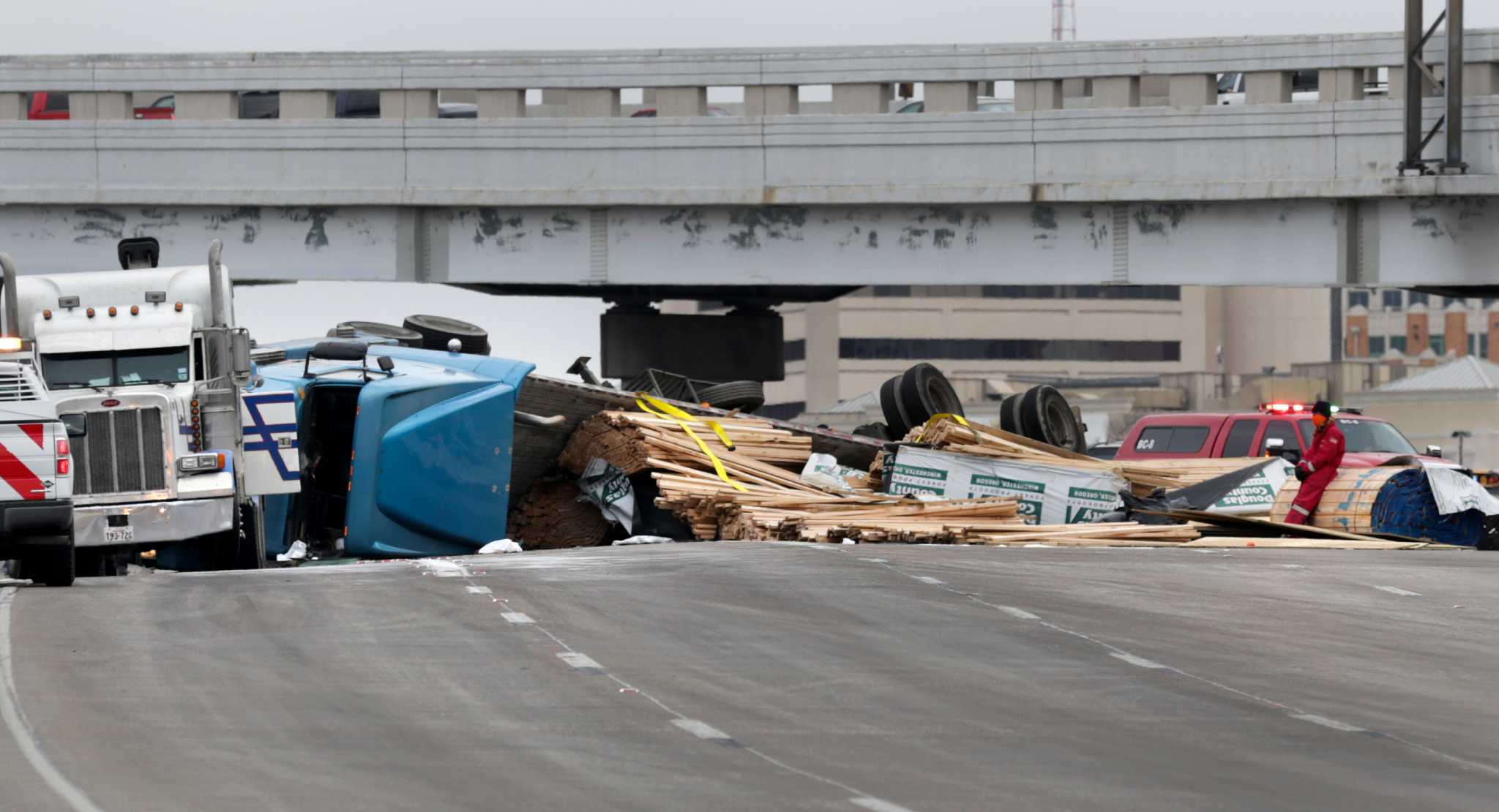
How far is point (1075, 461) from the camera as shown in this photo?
2716 cm

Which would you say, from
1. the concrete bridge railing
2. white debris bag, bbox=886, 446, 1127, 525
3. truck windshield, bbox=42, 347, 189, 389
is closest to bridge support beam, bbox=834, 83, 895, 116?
the concrete bridge railing

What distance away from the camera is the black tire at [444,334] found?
29891 millimetres

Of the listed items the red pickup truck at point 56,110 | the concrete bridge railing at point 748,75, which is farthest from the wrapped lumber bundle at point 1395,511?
the red pickup truck at point 56,110

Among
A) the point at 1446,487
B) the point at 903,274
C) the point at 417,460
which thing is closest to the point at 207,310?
the point at 417,460

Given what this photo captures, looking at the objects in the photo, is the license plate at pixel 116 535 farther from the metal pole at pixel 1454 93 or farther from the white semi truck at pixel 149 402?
the metal pole at pixel 1454 93

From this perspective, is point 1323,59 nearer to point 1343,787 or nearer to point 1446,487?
point 1446,487

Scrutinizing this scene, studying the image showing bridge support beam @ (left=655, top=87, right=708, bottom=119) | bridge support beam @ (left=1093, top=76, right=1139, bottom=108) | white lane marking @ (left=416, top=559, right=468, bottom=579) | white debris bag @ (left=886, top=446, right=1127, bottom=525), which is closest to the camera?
white lane marking @ (left=416, top=559, right=468, bottom=579)

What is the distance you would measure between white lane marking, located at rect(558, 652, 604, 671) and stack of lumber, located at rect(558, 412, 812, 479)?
1188 cm

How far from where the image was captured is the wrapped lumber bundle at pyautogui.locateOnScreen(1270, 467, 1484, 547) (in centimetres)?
2455

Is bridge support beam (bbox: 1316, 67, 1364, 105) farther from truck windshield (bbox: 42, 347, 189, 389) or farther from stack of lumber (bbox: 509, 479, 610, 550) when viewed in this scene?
truck windshield (bbox: 42, 347, 189, 389)

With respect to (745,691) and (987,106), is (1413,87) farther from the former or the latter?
(745,691)

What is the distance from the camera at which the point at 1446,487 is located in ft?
80.8

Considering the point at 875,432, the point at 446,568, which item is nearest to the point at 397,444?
the point at 446,568

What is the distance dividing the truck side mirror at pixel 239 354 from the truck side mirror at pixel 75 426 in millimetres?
2060
